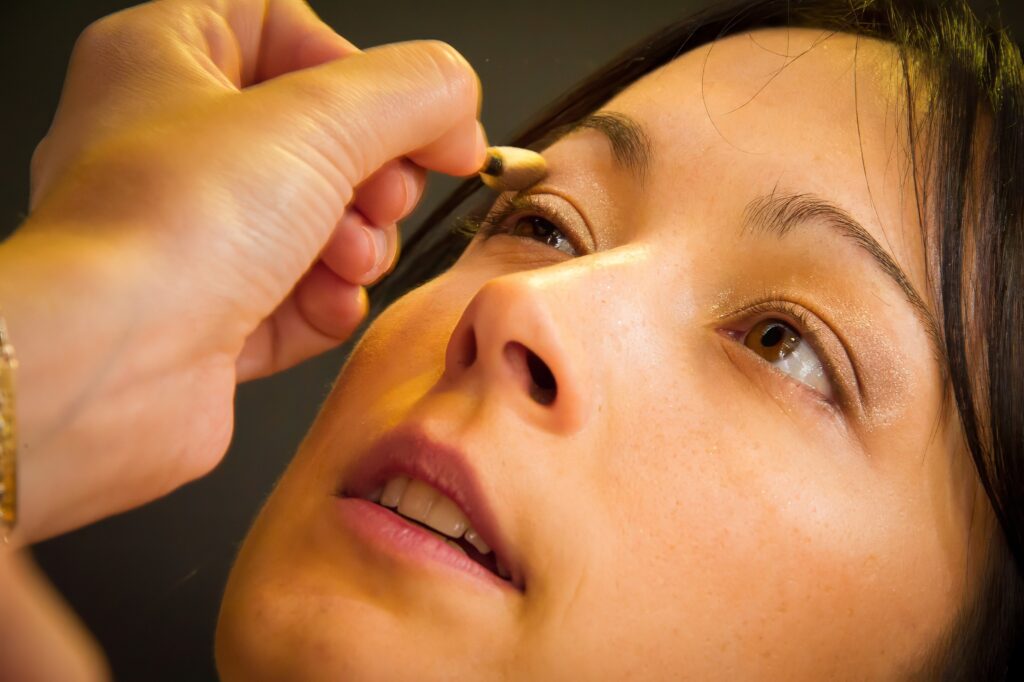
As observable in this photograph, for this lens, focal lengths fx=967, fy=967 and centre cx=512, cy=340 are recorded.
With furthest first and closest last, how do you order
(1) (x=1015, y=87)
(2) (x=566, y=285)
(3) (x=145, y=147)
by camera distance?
(1) (x=1015, y=87), (2) (x=566, y=285), (3) (x=145, y=147)

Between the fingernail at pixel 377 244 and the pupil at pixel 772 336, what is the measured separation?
35 cm

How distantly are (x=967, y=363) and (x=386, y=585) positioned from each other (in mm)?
528

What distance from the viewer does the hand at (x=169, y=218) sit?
59cm

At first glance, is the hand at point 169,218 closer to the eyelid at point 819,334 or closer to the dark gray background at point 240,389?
the eyelid at point 819,334

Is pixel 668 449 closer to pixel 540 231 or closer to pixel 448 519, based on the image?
pixel 448 519

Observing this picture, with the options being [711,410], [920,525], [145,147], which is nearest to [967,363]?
[920,525]

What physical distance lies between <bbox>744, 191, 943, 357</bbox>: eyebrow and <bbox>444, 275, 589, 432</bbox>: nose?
0.66 feet

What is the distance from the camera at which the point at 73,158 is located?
2.19 ft

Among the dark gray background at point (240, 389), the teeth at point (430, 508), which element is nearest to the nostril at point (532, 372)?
the teeth at point (430, 508)

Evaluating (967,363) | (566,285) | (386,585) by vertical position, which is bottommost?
(386,585)

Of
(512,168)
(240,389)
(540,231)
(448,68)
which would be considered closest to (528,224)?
(540,231)

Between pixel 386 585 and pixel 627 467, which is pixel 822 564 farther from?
pixel 386 585

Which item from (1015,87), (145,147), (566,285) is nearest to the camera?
(145,147)

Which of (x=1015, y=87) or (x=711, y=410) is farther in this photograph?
(x=1015, y=87)
